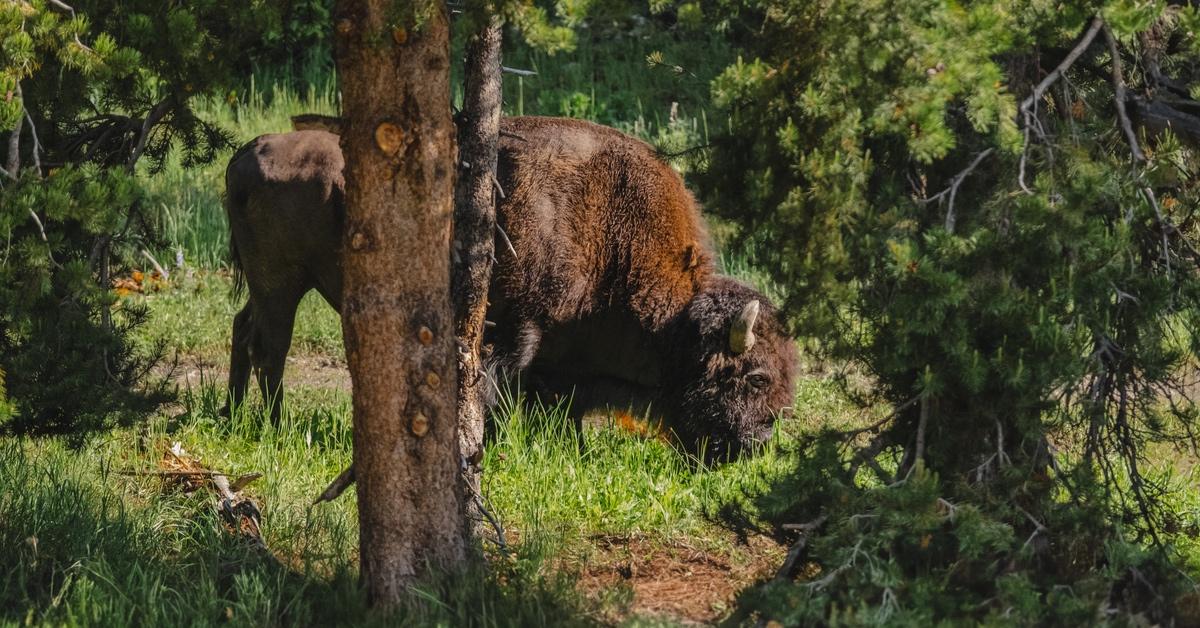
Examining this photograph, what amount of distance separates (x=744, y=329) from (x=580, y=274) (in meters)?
0.94

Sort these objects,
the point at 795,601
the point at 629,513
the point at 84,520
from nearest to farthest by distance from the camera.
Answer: the point at 795,601, the point at 84,520, the point at 629,513

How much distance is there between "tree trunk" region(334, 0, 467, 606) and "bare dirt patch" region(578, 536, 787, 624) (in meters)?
0.83

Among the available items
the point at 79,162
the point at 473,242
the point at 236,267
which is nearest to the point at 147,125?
the point at 79,162

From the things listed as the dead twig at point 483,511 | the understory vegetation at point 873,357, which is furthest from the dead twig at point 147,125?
the dead twig at point 483,511

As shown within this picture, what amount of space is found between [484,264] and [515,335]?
1.96m

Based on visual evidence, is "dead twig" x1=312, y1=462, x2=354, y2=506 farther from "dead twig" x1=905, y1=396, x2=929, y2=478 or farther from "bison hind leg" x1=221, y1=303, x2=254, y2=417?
"bison hind leg" x1=221, y1=303, x2=254, y2=417

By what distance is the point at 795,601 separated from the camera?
377cm

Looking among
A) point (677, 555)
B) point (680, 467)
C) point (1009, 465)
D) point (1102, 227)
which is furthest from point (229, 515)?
point (1102, 227)

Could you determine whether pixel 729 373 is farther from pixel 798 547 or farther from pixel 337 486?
pixel 337 486

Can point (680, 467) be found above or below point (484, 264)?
below

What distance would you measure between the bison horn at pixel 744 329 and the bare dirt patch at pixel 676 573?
63.1 inches

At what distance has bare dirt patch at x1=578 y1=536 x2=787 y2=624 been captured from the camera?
487 cm

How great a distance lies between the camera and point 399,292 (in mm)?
4191

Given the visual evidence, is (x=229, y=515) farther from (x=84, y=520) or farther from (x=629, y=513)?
(x=629, y=513)
